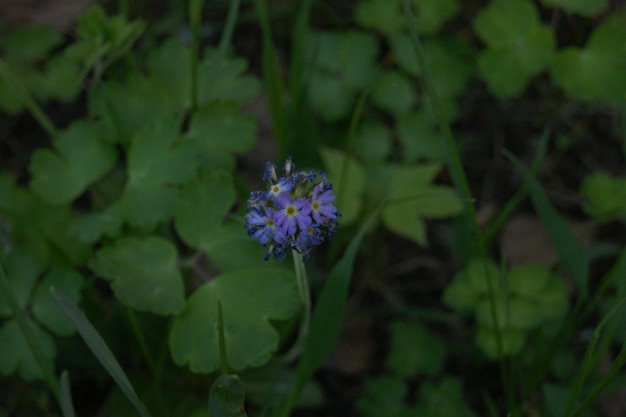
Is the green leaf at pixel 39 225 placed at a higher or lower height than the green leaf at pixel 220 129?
lower

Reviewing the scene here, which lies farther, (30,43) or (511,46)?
(30,43)

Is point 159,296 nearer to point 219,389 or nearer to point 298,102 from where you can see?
point 219,389

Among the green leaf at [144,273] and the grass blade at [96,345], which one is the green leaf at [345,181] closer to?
the green leaf at [144,273]

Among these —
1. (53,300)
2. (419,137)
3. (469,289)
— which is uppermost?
(53,300)

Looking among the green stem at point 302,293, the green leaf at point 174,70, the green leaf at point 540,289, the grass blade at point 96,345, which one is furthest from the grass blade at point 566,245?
the grass blade at point 96,345

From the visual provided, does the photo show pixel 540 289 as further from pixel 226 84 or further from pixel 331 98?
pixel 226 84

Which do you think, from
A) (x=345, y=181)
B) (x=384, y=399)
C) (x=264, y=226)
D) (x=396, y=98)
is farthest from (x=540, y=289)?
(x=264, y=226)
